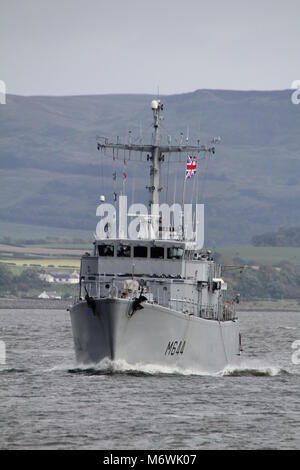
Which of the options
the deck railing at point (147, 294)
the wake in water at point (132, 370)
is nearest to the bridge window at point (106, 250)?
the deck railing at point (147, 294)

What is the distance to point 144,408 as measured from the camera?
45.5 m

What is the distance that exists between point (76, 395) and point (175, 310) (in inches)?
365

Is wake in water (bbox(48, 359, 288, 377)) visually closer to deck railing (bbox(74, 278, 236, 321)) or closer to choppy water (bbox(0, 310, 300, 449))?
choppy water (bbox(0, 310, 300, 449))

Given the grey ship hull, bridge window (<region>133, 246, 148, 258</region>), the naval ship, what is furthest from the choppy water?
bridge window (<region>133, 246, 148, 258</region>)

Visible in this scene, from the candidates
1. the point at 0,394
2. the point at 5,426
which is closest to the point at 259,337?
the point at 0,394

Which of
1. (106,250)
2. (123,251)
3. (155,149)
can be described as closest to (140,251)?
(123,251)

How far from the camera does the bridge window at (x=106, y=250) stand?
60.1 m

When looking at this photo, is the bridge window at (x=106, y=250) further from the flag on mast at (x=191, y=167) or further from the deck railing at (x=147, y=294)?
the flag on mast at (x=191, y=167)

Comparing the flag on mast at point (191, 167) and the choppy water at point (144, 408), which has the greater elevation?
the flag on mast at point (191, 167)

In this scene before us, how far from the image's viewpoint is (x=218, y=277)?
65.0m

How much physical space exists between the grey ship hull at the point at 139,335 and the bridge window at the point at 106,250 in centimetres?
336

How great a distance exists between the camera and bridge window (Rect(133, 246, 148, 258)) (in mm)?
59750

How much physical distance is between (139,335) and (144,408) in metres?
9.15

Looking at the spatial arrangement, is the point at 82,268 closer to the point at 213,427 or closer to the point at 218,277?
the point at 218,277
